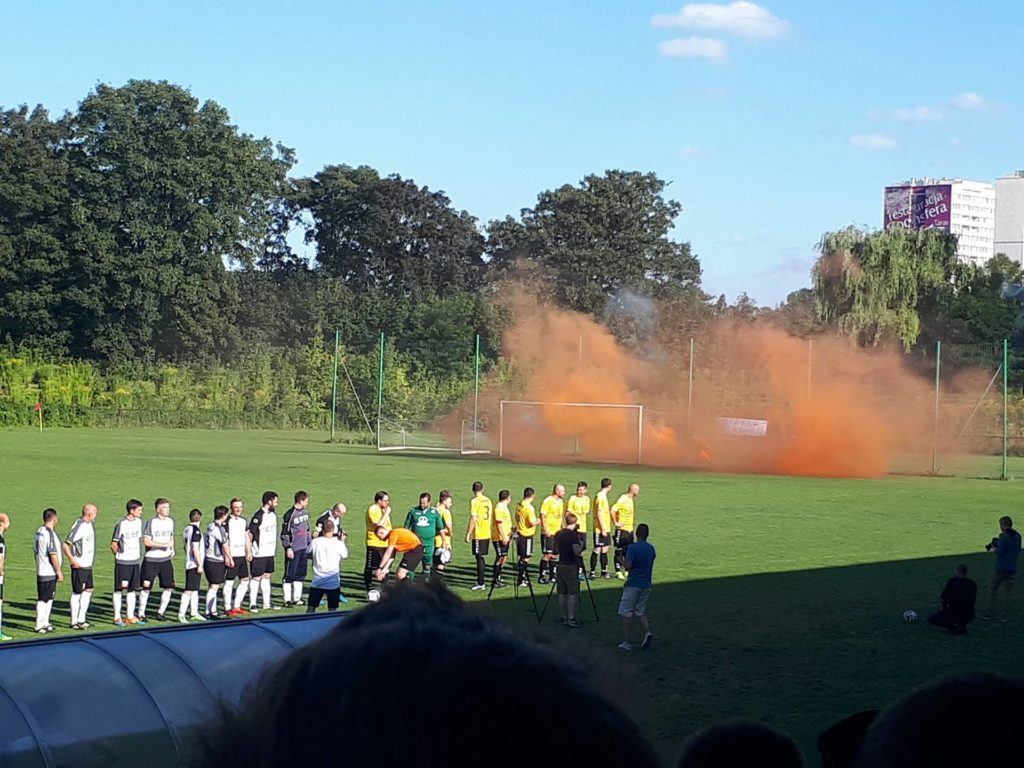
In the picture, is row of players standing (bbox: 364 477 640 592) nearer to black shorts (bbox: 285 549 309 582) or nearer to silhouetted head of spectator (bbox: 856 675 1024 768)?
black shorts (bbox: 285 549 309 582)

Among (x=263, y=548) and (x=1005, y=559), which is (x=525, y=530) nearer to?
(x=263, y=548)

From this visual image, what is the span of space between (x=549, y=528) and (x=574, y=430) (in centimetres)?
2765

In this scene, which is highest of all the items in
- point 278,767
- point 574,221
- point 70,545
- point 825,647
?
point 574,221

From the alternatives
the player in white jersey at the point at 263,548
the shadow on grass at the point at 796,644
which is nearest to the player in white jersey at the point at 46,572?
the player in white jersey at the point at 263,548

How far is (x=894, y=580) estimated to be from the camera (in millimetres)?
21344

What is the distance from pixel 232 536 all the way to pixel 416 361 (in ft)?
141

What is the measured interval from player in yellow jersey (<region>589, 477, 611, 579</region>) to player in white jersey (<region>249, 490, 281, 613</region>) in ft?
20.0

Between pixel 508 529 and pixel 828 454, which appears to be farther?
pixel 828 454

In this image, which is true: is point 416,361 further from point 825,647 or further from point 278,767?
point 278,767

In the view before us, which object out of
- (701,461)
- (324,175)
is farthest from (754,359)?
(324,175)

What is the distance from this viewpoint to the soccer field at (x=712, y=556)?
13336 mm

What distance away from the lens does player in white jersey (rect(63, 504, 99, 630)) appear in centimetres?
1638

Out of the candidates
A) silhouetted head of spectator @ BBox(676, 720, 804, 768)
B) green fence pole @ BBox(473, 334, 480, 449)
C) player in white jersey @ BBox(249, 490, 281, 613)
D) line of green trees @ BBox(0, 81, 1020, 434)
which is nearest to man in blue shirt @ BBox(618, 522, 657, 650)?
player in white jersey @ BBox(249, 490, 281, 613)

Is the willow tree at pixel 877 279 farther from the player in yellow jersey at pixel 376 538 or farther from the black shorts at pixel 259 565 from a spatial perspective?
the black shorts at pixel 259 565
